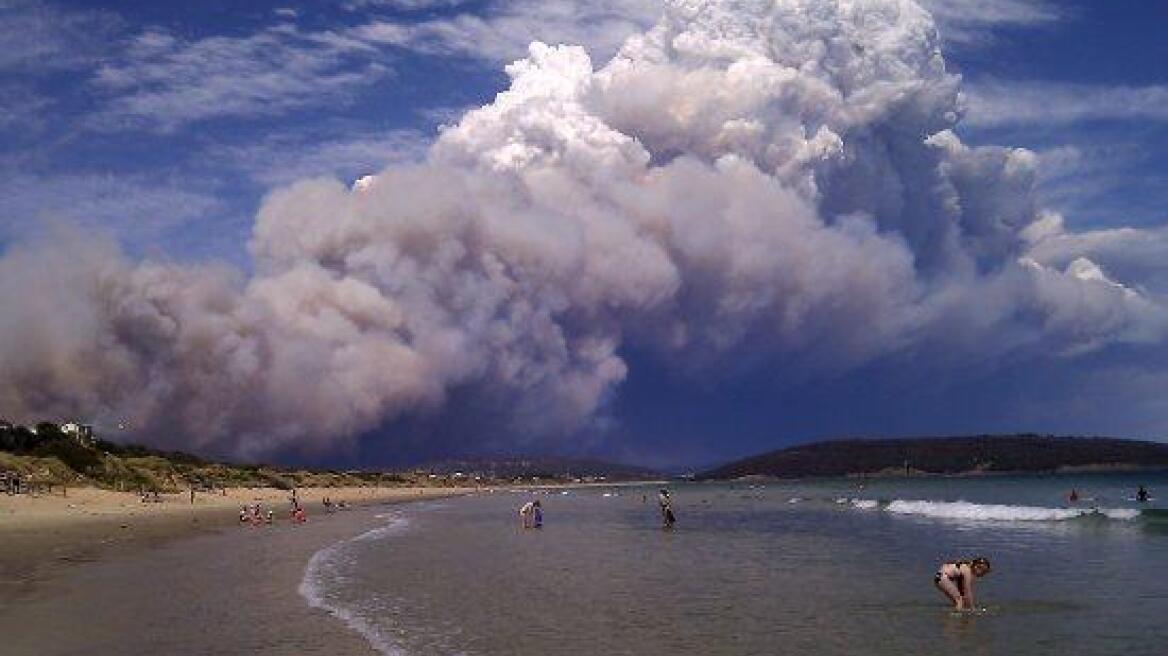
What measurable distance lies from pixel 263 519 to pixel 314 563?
4242cm

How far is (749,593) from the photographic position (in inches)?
1117

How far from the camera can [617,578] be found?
33.2 m

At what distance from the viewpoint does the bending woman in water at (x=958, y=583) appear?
25.1 m

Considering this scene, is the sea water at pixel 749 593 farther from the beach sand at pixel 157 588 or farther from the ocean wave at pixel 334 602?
the beach sand at pixel 157 588

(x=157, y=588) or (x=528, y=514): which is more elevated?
(x=528, y=514)

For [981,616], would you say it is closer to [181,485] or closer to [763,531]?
[763,531]

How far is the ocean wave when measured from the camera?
21.0m

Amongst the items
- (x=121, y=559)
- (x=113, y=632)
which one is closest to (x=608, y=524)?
(x=121, y=559)

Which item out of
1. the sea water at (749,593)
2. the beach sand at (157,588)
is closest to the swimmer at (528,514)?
the sea water at (749,593)

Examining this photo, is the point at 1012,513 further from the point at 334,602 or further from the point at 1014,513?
the point at 334,602

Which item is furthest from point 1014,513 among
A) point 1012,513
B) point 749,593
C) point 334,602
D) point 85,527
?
point 85,527

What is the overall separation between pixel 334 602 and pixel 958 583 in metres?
15.8

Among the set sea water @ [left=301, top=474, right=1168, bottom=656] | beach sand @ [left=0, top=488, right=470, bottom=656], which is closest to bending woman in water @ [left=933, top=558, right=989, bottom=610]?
sea water @ [left=301, top=474, right=1168, bottom=656]

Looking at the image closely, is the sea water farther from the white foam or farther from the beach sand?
the white foam
